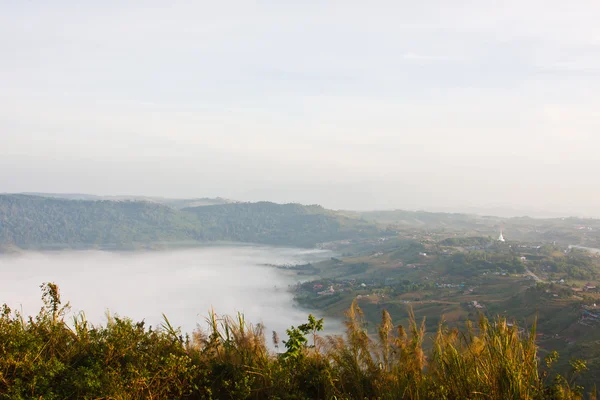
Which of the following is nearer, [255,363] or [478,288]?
[255,363]

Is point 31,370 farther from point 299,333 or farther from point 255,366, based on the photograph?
point 299,333

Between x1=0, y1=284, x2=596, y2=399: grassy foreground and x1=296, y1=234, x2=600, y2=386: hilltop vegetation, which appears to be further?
x1=296, y1=234, x2=600, y2=386: hilltop vegetation

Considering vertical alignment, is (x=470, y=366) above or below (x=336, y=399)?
above

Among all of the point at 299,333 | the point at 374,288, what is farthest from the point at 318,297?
the point at 299,333

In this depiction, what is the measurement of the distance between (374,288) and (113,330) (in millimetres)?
88335

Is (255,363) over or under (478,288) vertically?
over

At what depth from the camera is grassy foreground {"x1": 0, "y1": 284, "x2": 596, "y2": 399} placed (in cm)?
502

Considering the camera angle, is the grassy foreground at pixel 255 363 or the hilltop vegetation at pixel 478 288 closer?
the grassy foreground at pixel 255 363

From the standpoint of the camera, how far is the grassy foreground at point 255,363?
502 centimetres

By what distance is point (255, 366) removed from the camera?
629 centimetres

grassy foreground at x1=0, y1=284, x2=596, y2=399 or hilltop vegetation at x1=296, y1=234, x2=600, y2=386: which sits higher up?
grassy foreground at x1=0, y1=284, x2=596, y2=399

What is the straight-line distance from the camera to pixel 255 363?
20.8 feet

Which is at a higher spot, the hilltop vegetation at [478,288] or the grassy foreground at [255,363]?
the grassy foreground at [255,363]

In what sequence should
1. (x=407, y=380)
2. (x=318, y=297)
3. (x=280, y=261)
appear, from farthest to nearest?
(x=280, y=261)
(x=318, y=297)
(x=407, y=380)
